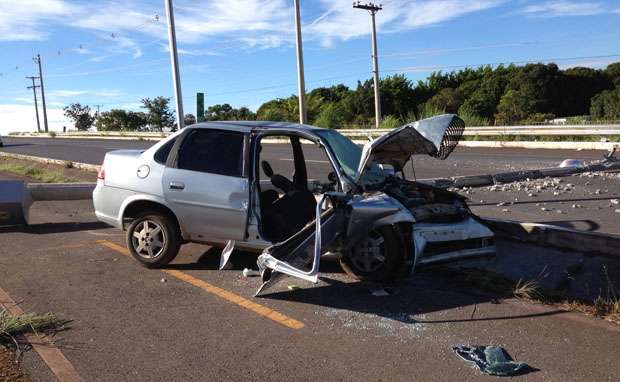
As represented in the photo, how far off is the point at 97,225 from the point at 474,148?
1862cm

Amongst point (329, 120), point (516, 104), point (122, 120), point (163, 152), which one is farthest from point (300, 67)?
point (122, 120)

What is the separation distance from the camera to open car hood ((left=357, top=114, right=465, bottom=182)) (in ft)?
17.7

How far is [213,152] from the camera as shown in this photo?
6148 millimetres

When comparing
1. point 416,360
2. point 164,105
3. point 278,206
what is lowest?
point 416,360

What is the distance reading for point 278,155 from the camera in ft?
75.6

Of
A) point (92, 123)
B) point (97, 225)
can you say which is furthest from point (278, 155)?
point (92, 123)

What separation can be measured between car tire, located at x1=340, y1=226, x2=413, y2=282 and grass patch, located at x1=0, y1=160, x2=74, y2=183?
12.7m

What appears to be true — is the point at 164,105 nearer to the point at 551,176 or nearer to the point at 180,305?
the point at 551,176

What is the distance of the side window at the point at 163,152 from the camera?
6.34 metres

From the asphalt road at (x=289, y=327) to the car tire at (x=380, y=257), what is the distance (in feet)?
0.51

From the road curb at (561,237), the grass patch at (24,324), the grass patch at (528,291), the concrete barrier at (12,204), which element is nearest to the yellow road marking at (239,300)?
the grass patch at (24,324)

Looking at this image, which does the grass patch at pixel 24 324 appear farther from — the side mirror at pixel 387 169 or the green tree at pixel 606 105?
the green tree at pixel 606 105

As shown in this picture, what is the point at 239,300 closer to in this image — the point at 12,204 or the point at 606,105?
the point at 12,204

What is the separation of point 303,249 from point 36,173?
53.6ft
